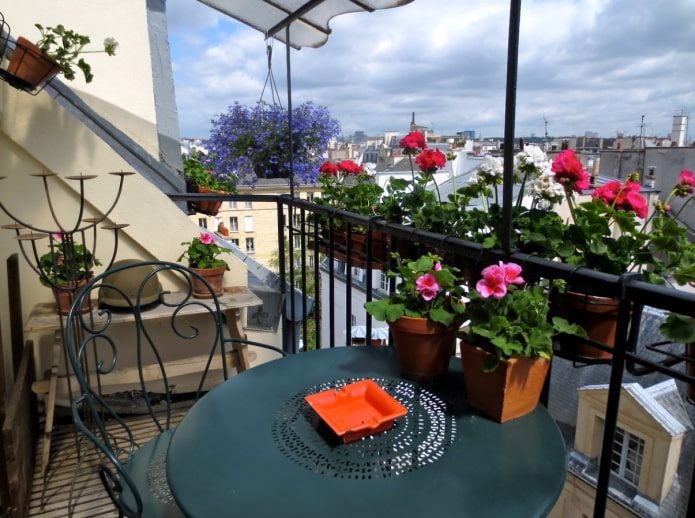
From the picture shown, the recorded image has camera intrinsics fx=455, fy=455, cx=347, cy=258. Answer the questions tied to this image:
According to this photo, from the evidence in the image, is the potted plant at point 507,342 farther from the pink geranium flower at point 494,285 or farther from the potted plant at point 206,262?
the potted plant at point 206,262

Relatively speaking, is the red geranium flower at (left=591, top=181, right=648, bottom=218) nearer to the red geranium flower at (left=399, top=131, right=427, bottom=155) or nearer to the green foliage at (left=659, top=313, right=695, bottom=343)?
the green foliage at (left=659, top=313, right=695, bottom=343)

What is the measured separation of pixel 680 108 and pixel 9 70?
8.43 feet

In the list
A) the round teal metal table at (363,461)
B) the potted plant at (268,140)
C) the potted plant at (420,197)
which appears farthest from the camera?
the potted plant at (268,140)

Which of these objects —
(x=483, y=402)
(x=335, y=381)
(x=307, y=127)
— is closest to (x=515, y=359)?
(x=483, y=402)

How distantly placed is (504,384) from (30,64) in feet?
7.05

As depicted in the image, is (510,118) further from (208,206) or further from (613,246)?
(208,206)

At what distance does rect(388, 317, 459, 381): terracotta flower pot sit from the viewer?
1.01 meters

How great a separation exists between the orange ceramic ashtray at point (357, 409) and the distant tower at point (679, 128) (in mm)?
1443

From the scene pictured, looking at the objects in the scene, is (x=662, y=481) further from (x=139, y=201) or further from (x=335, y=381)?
(x=139, y=201)

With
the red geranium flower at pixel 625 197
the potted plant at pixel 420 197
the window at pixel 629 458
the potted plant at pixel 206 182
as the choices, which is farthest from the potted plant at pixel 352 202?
the window at pixel 629 458

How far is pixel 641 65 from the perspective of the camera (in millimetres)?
1305

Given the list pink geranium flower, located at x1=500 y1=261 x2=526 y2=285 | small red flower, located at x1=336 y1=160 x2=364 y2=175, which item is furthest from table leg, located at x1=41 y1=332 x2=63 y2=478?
pink geranium flower, located at x1=500 y1=261 x2=526 y2=285

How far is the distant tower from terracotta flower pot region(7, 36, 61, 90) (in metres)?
2.42

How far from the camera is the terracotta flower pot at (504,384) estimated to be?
0.86 metres
